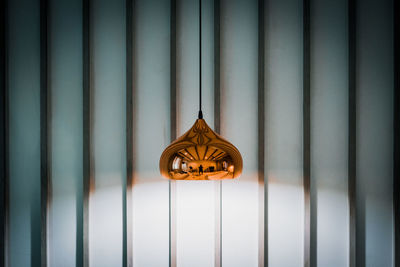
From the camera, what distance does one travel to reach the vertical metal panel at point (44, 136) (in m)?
2.37

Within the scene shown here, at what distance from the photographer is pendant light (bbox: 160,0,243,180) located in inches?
53.3

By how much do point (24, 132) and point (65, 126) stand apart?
348 millimetres

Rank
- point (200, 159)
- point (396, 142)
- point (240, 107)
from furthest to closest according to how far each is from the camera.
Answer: point (240, 107) → point (396, 142) → point (200, 159)

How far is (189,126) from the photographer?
2.39m

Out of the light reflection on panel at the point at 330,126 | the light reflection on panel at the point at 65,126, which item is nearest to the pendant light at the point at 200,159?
the light reflection on panel at the point at 330,126

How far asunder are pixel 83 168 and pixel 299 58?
195 centimetres

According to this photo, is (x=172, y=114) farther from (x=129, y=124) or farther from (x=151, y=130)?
(x=129, y=124)

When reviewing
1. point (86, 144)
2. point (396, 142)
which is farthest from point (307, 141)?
point (86, 144)

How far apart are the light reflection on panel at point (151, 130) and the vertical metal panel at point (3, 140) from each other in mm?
1042

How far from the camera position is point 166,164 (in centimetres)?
138

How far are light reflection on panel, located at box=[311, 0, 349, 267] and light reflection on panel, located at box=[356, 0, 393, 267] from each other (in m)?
0.12

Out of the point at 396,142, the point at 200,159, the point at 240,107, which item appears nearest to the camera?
the point at 200,159

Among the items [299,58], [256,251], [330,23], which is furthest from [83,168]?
[330,23]

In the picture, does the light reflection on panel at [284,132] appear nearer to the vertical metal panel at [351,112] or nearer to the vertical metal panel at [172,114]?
the vertical metal panel at [351,112]
